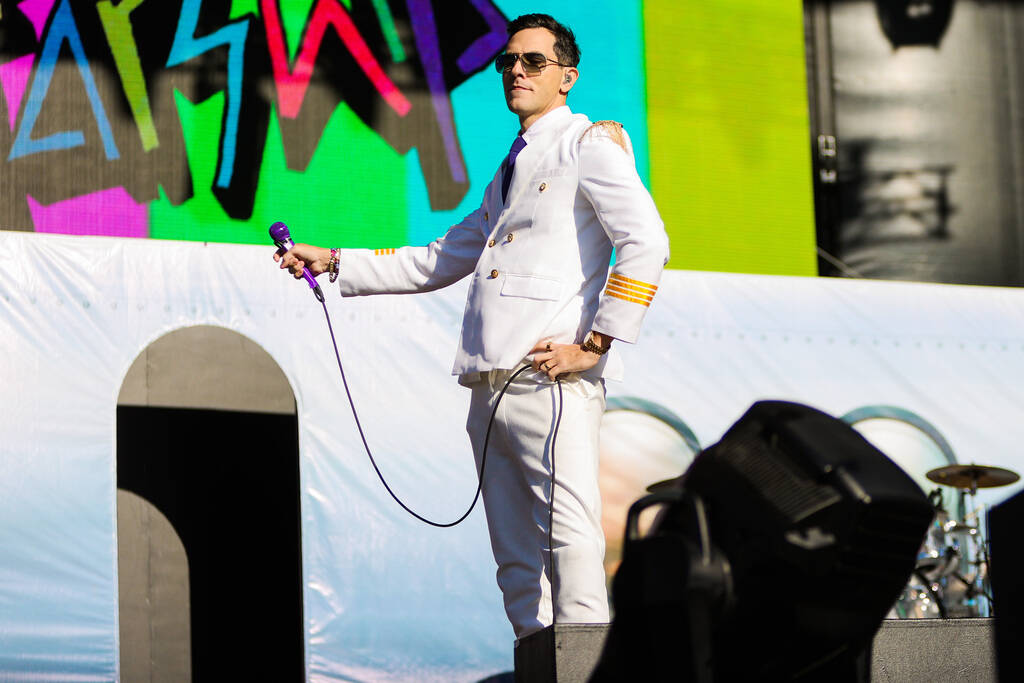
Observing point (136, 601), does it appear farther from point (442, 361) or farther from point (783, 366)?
point (783, 366)

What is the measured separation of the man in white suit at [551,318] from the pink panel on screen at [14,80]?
2.91m

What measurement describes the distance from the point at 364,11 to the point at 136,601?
9.06 ft

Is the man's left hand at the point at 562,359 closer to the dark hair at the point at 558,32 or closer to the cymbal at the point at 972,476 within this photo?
the dark hair at the point at 558,32

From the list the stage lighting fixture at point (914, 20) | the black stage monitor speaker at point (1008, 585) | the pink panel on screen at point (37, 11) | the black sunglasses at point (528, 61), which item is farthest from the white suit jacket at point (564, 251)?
the stage lighting fixture at point (914, 20)

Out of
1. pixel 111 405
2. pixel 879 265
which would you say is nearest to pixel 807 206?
pixel 879 265

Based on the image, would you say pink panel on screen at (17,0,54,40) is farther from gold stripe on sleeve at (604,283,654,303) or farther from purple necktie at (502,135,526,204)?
gold stripe on sleeve at (604,283,654,303)

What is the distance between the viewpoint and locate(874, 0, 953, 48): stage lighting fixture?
25.2 feet

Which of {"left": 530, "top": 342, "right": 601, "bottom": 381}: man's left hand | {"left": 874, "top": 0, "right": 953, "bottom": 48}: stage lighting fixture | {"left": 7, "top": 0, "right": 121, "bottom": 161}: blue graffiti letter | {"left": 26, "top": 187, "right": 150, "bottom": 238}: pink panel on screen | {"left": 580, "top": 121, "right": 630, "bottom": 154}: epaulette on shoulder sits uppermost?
{"left": 874, "top": 0, "right": 953, "bottom": 48}: stage lighting fixture

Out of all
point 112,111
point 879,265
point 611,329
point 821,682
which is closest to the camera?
point 821,682

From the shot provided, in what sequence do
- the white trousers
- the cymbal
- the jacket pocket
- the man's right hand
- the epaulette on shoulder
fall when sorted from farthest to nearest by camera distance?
the cymbal → the man's right hand → the epaulette on shoulder → the jacket pocket → the white trousers

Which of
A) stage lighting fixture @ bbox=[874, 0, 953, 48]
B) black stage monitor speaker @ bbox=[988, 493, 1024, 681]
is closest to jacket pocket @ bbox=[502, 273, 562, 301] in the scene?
black stage monitor speaker @ bbox=[988, 493, 1024, 681]

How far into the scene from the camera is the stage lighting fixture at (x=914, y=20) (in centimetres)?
768

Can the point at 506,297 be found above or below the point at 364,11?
below

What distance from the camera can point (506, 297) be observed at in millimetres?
3299
